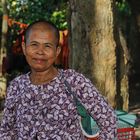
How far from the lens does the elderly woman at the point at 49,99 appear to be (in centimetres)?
252

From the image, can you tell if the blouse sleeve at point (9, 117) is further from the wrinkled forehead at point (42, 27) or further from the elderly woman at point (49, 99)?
the wrinkled forehead at point (42, 27)

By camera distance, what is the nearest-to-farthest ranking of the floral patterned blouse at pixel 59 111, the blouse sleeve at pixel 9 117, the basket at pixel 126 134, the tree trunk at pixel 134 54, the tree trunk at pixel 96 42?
the floral patterned blouse at pixel 59 111 < the blouse sleeve at pixel 9 117 < the basket at pixel 126 134 < the tree trunk at pixel 96 42 < the tree trunk at pixel 134 54

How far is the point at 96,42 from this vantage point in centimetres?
448

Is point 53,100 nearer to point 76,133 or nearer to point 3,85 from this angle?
point 76,133

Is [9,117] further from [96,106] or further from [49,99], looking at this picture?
[96,106]

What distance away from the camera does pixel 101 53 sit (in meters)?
4.50

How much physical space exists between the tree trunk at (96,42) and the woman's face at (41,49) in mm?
1897

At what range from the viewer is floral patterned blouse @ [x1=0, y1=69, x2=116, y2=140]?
252 centimetres

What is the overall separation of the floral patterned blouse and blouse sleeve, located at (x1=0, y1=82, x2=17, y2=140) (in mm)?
72

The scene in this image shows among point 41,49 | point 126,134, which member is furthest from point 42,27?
point 126,134

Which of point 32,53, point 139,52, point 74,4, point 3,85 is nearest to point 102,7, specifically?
point 74,4

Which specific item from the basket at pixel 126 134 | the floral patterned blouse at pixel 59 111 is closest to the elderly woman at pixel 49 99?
the floral patterned blouse at pixel 59 111

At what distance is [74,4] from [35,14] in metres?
15.7

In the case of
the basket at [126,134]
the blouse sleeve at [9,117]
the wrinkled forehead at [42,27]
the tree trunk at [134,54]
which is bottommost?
the tree trunk at [134,54]
